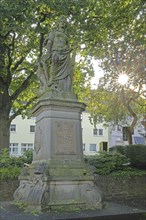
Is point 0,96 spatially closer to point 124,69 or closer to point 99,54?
point 99,54

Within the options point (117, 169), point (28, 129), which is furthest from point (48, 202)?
point (28, 129)

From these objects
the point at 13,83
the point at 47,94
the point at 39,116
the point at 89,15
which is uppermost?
the point at 89,15

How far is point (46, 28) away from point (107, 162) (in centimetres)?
848

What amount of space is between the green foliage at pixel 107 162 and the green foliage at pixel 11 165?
3.43 metres

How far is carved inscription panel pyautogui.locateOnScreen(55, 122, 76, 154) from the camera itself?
830 cm

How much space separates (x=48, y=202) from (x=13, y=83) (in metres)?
16.1

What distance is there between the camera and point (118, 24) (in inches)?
647

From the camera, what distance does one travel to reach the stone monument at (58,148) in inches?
295

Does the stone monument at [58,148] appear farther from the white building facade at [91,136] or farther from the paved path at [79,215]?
the white building facade at [91,136]

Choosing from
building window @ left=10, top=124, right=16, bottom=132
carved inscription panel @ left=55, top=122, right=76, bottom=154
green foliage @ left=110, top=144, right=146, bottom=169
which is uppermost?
building window @ left=10, top=124, right=16, bottom=132

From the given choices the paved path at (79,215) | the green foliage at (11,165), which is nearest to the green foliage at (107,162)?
the green foliage at (11,165)

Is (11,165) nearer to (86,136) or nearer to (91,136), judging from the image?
(86,136)

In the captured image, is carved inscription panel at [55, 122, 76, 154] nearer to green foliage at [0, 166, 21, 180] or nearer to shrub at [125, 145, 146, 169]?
green foliage at [0, 166, 21, 180]

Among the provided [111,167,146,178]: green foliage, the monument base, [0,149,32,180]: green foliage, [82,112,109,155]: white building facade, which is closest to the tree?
[0,149,32,180]: green foliage
